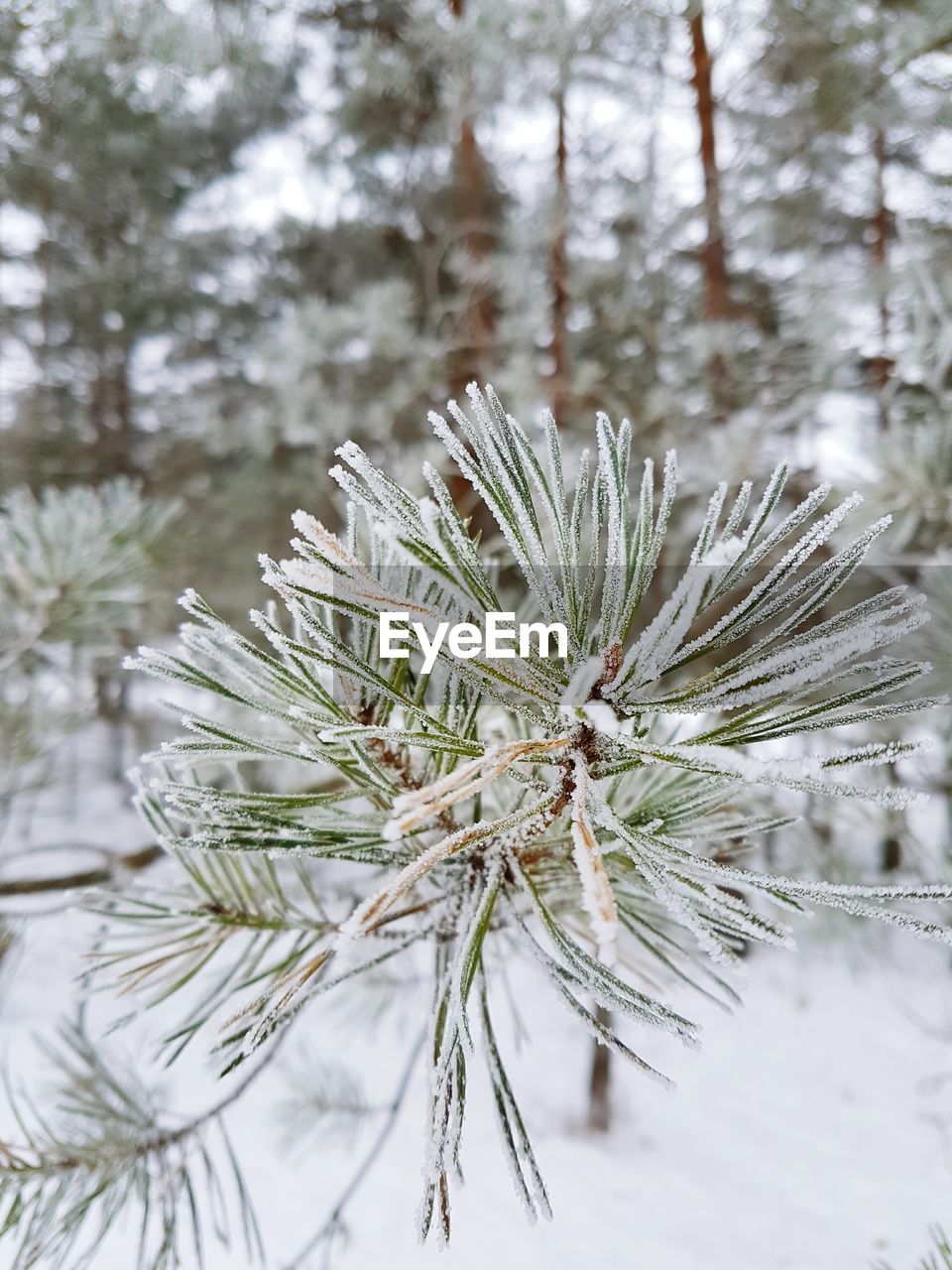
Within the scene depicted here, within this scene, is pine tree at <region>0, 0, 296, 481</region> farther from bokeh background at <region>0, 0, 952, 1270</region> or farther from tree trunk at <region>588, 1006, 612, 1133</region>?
tree trunk at <region>588, 1006, 612, 1133</region>

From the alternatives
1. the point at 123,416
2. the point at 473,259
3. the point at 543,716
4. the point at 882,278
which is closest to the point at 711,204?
the point at 473,259

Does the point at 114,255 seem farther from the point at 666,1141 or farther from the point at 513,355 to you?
the point at 666,1141

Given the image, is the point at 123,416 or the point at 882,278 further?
the point at 123,416

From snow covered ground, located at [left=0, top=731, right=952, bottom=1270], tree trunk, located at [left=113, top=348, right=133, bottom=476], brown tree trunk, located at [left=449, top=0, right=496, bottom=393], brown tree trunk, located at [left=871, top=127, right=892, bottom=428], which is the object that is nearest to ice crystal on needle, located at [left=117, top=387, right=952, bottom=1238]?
snow covered ground, located at [left=0, top=731, right=952, bottom=1270]

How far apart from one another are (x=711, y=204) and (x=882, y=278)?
0.68m

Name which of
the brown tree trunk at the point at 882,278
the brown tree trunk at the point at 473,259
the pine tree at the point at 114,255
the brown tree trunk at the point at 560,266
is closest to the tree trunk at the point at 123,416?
the pine tree at the point at 114,255

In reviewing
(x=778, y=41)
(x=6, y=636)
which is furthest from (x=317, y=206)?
(x=6, y=636)

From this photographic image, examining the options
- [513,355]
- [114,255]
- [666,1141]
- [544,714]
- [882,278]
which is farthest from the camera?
[114,255]

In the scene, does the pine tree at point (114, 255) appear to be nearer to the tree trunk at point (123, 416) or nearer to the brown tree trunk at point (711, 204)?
the tree trunk at point (123, 416)

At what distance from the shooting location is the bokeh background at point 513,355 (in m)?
0.75

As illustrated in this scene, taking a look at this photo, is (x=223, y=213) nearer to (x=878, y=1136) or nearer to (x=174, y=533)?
(x=174, y=533)

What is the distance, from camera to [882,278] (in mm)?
822

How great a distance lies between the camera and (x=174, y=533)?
1160 millimetres

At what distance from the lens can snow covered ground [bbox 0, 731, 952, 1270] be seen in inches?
29.5
